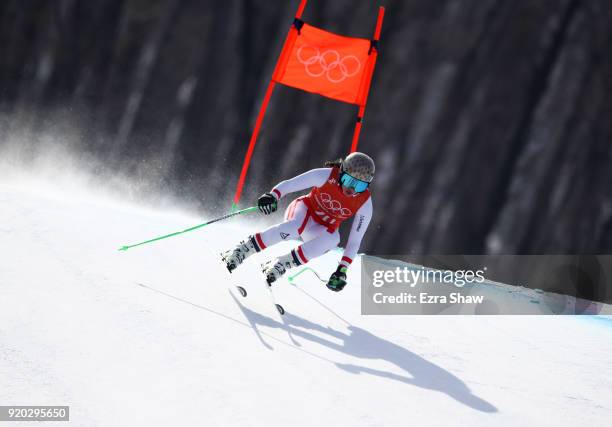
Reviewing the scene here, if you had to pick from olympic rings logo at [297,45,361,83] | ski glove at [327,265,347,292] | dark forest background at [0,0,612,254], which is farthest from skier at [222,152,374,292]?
dark forest background at [0,0,612,254]

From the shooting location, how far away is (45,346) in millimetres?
2465

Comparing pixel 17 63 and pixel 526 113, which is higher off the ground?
pixel 526 113

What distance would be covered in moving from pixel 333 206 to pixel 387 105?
4.44 meters

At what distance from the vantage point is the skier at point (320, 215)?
12.5ft

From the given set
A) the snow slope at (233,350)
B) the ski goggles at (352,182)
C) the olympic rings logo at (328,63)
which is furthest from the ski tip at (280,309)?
the olympic rings logo at (328,63)

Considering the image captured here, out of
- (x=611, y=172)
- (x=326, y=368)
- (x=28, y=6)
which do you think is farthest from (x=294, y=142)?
(x=326, y=368)

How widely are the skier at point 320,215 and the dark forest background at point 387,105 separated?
355 centimetres

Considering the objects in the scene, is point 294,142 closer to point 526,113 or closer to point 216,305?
point 526,113

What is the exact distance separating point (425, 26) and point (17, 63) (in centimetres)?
630

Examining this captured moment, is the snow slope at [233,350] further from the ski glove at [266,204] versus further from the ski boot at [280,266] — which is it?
the ski glove at [266,204]

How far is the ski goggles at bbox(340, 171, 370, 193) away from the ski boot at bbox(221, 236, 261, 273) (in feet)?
2.46

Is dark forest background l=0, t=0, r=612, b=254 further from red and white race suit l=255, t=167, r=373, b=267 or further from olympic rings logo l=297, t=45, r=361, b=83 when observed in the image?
red and white race suit l=255, t=167, r=373, b=267

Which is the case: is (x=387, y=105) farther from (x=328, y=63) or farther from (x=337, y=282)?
(x=337, y=282)

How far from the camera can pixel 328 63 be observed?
19.2 ft
